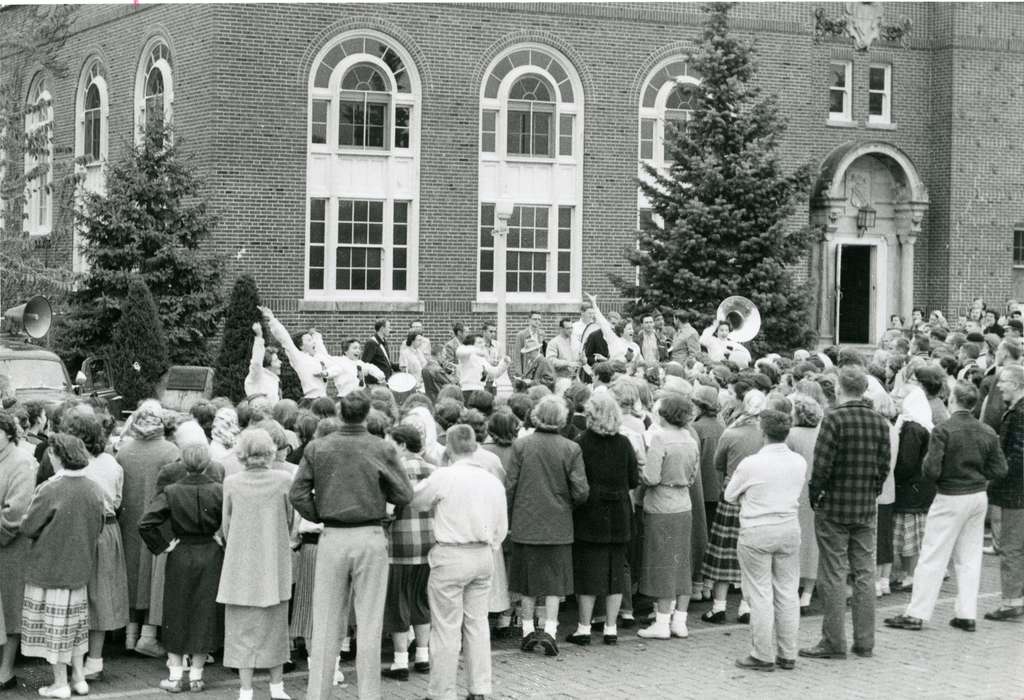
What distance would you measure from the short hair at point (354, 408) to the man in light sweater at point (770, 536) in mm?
2892

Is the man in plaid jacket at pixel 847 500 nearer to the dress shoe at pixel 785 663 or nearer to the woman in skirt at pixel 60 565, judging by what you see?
the dress shoe at pixel 785 663

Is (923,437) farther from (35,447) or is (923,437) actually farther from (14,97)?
(14,97)

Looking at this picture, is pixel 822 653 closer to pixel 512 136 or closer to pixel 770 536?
pixel 770 536

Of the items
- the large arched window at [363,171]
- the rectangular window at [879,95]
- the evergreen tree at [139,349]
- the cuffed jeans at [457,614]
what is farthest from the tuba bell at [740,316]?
the cuffed jeans at [457,614]

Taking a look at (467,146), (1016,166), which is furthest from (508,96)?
(1016,166)

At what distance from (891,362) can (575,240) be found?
560 inches

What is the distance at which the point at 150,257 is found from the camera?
22828mm

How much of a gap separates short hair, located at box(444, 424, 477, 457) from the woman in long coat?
2.91 meters

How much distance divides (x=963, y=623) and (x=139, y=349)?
1456cm

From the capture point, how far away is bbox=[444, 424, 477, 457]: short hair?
356 inches

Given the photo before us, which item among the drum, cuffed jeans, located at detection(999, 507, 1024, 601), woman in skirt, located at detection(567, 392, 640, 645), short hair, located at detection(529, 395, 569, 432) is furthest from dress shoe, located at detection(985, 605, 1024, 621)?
the drum

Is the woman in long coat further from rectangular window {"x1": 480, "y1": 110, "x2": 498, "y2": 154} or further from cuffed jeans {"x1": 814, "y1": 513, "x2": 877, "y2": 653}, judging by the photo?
rectangular window {"x1": 480, "y1": 110, "x2": 498, "y2": 154}

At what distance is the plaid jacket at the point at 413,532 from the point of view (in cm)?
949

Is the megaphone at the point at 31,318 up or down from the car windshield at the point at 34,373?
up
